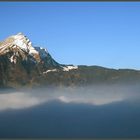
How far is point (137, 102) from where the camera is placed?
177 meters

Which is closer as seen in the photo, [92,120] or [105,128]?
[105,128]

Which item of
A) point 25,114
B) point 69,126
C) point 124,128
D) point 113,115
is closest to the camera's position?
point 124,128

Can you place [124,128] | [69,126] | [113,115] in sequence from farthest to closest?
[113,115] < [69,126] < [124,128]

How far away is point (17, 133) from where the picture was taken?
132 meters

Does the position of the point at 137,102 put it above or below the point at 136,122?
above

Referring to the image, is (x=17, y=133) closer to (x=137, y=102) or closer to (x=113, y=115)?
(x=113, y=115)

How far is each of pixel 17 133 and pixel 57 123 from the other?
3329 cm

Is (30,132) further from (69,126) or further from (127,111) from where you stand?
(127,111)

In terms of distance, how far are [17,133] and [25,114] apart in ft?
141

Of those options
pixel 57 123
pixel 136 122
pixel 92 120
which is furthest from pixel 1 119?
pixel 136 122

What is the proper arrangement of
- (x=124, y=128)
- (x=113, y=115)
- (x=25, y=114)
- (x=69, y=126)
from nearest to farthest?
(x=124, y=128) → (x=69, y=126) → (x=113, y=115) → (x=25, y=114)

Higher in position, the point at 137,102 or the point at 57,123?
the point at 137,102

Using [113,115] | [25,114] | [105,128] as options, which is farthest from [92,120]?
[25,114]

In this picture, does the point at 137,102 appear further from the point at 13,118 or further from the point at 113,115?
the point at 13,118
